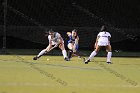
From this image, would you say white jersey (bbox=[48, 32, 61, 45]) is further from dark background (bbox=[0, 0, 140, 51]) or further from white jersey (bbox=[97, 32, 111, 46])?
dark background (bbox=[0, 0, 140, 51])

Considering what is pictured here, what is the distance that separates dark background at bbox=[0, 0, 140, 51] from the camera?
98.3ft

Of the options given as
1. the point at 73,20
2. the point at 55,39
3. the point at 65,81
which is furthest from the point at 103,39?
the point at 73,20

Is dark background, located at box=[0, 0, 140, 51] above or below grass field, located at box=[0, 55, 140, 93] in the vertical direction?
above

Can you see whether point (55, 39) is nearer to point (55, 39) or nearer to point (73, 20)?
point (55, 39)

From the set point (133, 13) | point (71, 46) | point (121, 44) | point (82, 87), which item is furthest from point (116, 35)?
point (82, 87)

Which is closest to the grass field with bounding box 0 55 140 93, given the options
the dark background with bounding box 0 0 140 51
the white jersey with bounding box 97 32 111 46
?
the white jersey with bounding box 97 32 111 46

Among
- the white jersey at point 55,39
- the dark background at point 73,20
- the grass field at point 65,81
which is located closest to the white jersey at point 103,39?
the white jersey at point 55,39

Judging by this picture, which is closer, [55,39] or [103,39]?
[103,39]

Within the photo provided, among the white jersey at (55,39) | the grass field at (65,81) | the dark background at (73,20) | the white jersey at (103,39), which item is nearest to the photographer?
the grass field at (65,81)

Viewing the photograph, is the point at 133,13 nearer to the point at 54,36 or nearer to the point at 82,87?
the point at 54,36

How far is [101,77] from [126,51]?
1811 centimetres

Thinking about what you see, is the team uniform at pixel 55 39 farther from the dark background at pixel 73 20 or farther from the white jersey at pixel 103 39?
the dark background at pixel 73 20

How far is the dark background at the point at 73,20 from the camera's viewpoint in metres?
30.0

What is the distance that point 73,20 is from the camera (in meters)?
32.3
